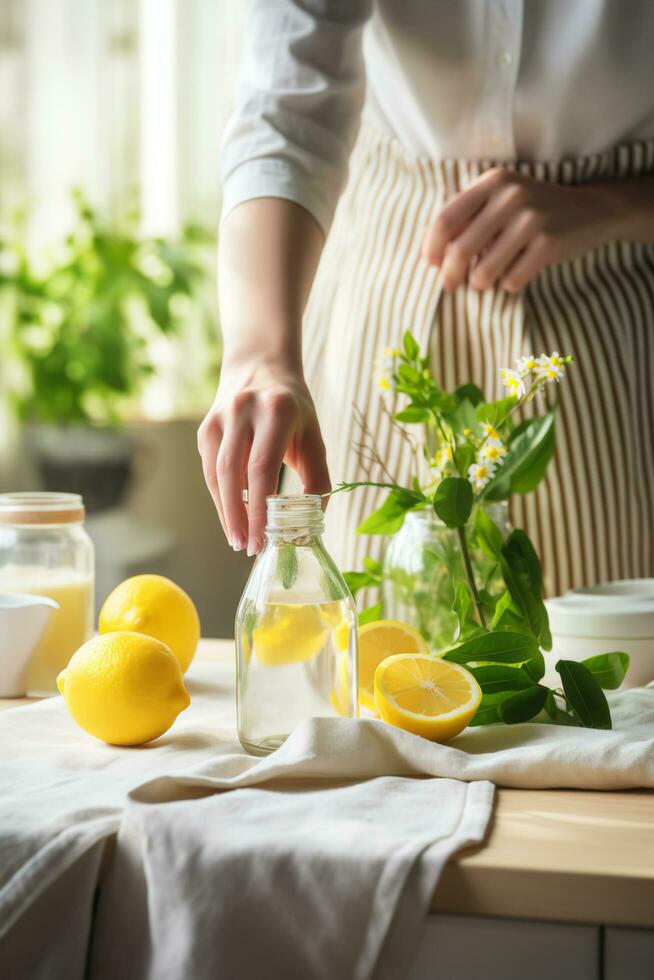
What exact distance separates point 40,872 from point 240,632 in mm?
217

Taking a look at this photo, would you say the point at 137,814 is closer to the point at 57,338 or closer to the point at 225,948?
the point at 225,948

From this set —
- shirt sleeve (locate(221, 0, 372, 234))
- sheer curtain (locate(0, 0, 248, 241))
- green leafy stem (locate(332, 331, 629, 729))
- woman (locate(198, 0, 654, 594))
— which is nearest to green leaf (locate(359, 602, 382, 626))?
green leafy stem (locate(332, 331, 629, 729))

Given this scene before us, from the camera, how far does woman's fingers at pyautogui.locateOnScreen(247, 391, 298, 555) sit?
67 centimetres

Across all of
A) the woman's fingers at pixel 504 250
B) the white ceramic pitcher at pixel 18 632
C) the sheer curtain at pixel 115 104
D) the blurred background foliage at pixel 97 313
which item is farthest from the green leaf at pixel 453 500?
the sheer curtain at pixel 115 104

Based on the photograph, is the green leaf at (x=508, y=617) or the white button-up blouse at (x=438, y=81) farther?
the white button-up blouse at (x=438, y=81)

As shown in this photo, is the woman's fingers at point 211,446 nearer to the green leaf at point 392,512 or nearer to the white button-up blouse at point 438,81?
the green leaf at point 392,512

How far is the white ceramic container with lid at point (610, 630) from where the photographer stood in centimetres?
80

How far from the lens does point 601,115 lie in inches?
43.6

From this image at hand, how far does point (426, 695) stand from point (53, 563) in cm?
39

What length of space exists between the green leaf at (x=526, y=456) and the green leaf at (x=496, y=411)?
0.02 meters

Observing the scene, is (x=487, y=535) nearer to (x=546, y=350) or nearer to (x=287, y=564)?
(x=287, y=564)

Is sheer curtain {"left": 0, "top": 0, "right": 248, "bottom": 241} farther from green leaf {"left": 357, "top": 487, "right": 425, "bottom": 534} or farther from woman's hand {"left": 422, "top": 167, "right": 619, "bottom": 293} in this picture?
green leaf {"left": 357, "top": 487, "right": 425, "bottom": 534}

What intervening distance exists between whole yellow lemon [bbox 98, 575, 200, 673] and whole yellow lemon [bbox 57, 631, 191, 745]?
0.52ft

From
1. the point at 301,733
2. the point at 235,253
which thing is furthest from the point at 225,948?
the point at 235,253
